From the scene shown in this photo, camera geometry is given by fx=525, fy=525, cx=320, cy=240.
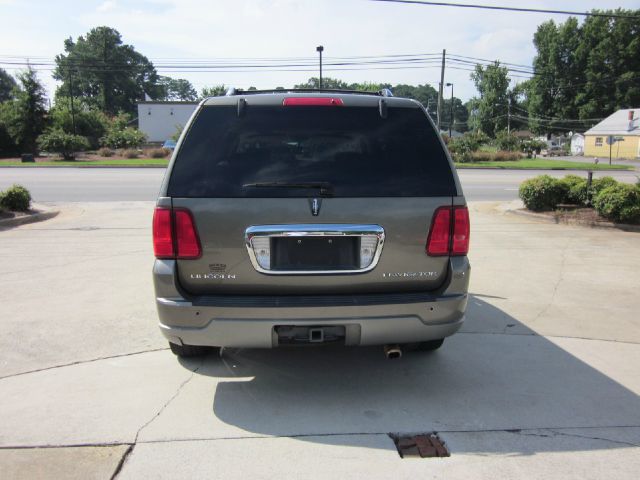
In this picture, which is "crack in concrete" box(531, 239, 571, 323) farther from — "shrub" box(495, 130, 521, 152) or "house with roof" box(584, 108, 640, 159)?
"house with roof" box(584, 108, 640, 159)

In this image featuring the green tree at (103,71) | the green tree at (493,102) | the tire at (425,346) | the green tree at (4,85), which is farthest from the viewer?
the green tree at (4,85)

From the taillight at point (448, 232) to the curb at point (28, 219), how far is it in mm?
10094

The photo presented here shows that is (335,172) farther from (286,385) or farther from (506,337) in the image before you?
(506,337)

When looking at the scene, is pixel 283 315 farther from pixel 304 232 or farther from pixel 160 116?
pixel 160 116

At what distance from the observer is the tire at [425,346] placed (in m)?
4.27

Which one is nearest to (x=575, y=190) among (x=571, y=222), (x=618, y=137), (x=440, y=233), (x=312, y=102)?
(x=571, y=222)

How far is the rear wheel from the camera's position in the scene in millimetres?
4124

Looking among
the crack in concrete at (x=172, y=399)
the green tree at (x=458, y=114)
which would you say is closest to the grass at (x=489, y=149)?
the crack in concrete at (x=172, y=399)

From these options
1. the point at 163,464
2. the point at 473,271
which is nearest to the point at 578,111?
the point at 473,271

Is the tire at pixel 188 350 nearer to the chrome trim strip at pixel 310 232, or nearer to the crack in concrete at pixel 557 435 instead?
the chrome trim strip at pixel 310 232

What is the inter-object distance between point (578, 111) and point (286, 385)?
9620 centimetres

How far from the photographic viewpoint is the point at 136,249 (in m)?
8.59

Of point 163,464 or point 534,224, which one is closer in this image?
point 163,464

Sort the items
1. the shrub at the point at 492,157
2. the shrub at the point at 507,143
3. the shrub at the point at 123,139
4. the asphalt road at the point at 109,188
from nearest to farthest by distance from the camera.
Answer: the asphalt road at the point at 109,188 → the shrub at the point at 492,157 → the shrub at the point at 123,139 → the shrub at the point at 507,143
